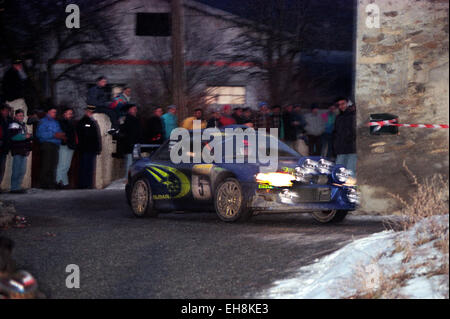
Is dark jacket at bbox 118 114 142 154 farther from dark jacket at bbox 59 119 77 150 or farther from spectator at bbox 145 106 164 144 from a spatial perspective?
dark jacket at bbox 59 119 77 150

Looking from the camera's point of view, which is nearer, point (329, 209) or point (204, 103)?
point (329, 209)

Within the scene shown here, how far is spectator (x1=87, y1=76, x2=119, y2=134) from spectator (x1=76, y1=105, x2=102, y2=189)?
1.04 feet

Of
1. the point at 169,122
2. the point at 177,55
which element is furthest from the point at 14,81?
the point at 177,55

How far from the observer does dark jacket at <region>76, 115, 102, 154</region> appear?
18766 millimetres

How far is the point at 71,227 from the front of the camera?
12.5 meters

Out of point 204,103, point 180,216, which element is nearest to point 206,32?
point 204,103

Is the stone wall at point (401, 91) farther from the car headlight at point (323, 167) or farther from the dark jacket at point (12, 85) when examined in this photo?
the dark jacket at point (12, 85)

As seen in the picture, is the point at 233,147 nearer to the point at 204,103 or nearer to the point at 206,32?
the point at 204,103

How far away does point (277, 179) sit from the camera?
40.4 ft

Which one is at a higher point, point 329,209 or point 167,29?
point 167,29

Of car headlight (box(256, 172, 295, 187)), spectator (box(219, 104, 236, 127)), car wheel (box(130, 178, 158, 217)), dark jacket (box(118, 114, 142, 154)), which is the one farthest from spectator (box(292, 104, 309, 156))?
car headlight (box(256, 172, 295, 187))

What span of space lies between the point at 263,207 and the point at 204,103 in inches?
507
